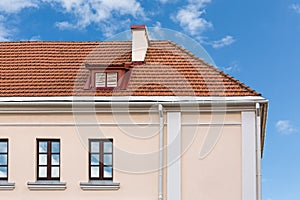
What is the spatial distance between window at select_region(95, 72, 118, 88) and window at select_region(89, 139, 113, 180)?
6.38 feet

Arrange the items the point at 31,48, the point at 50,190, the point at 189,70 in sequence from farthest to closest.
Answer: the point at 31,48, the point at 189,70, the point at 50,190

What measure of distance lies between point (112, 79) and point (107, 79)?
170 millimetres

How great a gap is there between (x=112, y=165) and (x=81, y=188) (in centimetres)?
123

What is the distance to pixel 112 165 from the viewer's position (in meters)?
23.6

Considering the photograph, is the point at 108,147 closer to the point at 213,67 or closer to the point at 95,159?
the point at 95,159

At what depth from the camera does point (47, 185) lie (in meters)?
23.3

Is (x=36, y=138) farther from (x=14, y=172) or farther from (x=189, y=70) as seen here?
(x=189, y=70)

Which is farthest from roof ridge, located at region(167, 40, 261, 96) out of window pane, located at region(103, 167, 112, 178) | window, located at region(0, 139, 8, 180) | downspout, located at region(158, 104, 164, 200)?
window, located at region(0, 139, 8, 180)

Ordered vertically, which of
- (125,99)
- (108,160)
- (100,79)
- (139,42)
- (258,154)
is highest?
(139,42)

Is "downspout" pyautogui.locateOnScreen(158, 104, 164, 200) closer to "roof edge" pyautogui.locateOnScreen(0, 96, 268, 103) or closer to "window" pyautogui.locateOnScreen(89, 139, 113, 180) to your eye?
"roof edge" pyautogui.locateOnScreen(0, 96, 268, 103)

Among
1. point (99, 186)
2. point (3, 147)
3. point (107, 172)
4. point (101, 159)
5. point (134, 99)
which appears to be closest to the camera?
point (99, 186)

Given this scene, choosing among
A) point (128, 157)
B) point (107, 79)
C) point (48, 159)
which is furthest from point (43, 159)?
point (107, 79)

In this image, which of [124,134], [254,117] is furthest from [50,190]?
[254,117]

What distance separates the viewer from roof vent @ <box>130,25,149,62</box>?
25.7 m
